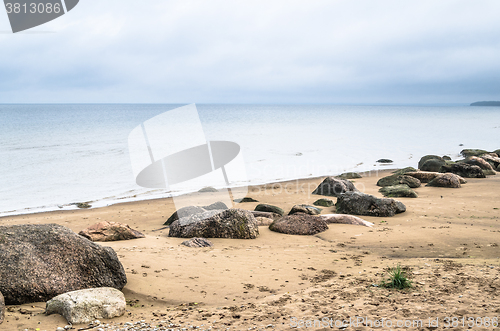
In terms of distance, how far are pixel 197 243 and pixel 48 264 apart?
3139mm

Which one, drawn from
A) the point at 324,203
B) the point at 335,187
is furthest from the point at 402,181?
the point at 324,203

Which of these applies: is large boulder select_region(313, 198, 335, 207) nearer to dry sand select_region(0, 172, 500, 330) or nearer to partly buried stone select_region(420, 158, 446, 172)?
dry sand select_region(0, 172, 500, 330)

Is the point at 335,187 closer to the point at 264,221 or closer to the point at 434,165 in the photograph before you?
the point at 264,221

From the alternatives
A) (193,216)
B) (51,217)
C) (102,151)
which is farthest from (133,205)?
(102,151)

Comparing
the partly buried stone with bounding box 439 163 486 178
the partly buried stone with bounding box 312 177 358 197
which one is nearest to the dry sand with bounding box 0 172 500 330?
the partly buried stone with bounding box 312 177 358 197

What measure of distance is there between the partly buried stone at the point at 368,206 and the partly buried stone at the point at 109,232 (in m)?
5.67

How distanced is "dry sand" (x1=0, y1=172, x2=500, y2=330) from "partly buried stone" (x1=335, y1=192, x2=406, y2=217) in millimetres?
292

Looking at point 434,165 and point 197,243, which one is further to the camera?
point 434,165

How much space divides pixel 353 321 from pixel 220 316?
147 cm

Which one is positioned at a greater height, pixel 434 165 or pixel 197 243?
pixel 197 243

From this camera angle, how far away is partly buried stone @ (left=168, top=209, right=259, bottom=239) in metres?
7.79

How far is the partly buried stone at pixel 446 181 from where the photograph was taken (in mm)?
13847

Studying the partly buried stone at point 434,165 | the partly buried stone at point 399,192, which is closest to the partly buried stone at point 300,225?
the partly buried stone at point 399,192

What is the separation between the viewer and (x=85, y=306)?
384 cm
